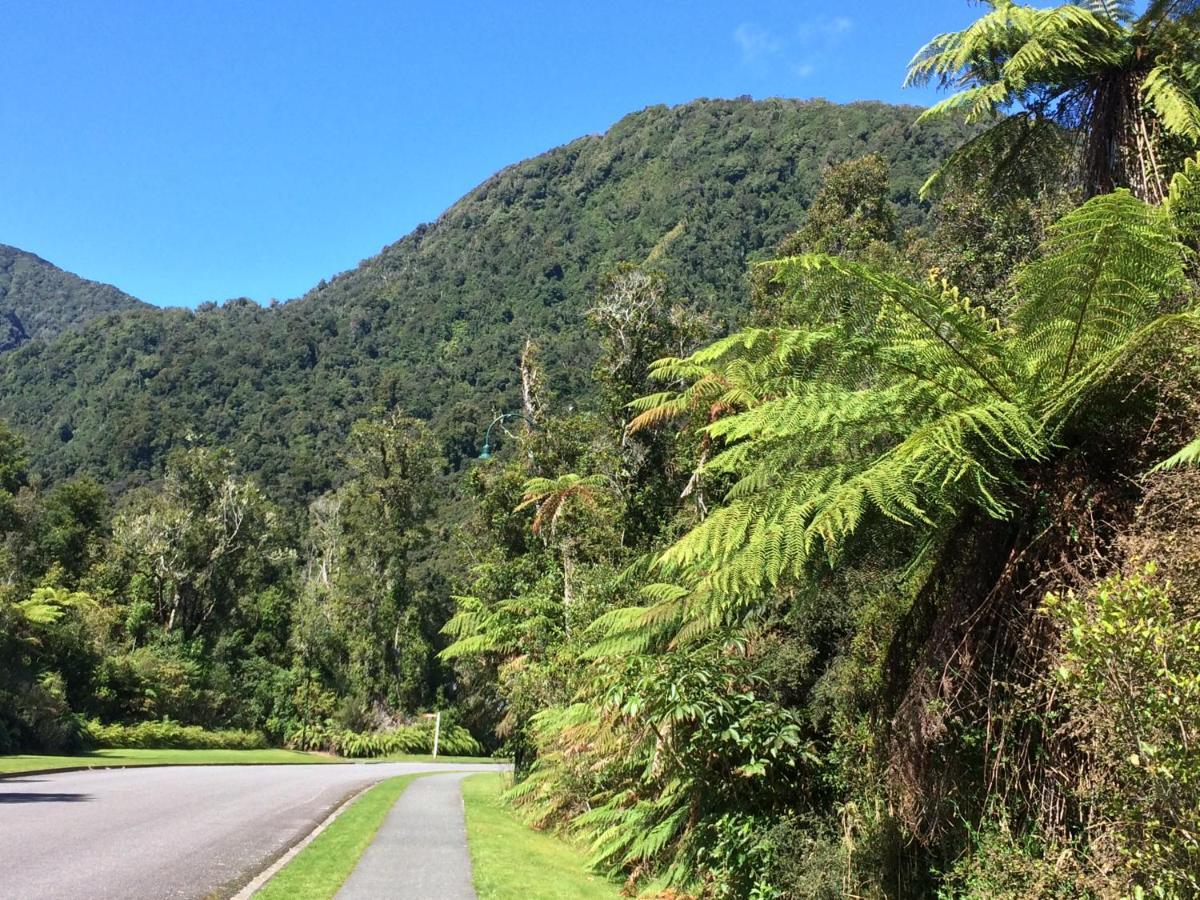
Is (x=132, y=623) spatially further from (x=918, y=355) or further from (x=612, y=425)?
(x=918, y=355)

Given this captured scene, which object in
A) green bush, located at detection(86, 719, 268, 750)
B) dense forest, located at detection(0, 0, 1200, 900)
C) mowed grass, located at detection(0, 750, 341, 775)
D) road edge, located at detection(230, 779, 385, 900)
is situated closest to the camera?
dense forest, located at detection(0, 0, 1200, 900)

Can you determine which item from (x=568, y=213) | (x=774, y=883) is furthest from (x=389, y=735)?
(x=568, y=213)

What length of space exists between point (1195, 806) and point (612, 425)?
14.5 meters

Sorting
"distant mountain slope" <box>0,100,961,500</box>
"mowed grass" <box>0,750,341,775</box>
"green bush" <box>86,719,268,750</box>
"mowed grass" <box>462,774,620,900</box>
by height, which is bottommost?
"green bush" <box>86,719,268,750</box>

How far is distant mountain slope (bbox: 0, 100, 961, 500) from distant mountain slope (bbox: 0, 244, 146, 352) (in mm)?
54551

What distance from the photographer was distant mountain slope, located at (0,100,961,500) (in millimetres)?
78000

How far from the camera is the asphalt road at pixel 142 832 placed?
6984 mm

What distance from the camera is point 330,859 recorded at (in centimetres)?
900

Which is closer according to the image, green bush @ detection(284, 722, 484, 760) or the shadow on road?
the shadow on road

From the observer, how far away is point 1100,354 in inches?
148

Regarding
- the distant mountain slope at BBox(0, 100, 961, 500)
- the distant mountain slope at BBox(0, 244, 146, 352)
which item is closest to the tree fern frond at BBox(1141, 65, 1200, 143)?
the distant mountain slope at BBox(0, 100, 961, 500)

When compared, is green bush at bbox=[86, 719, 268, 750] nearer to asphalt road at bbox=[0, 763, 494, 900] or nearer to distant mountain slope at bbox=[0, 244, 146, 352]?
asphalt road at bbox=[0, 763, 494, 900]

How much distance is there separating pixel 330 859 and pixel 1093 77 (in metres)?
10.6

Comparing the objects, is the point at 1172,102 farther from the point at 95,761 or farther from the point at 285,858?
the point at 95,761
